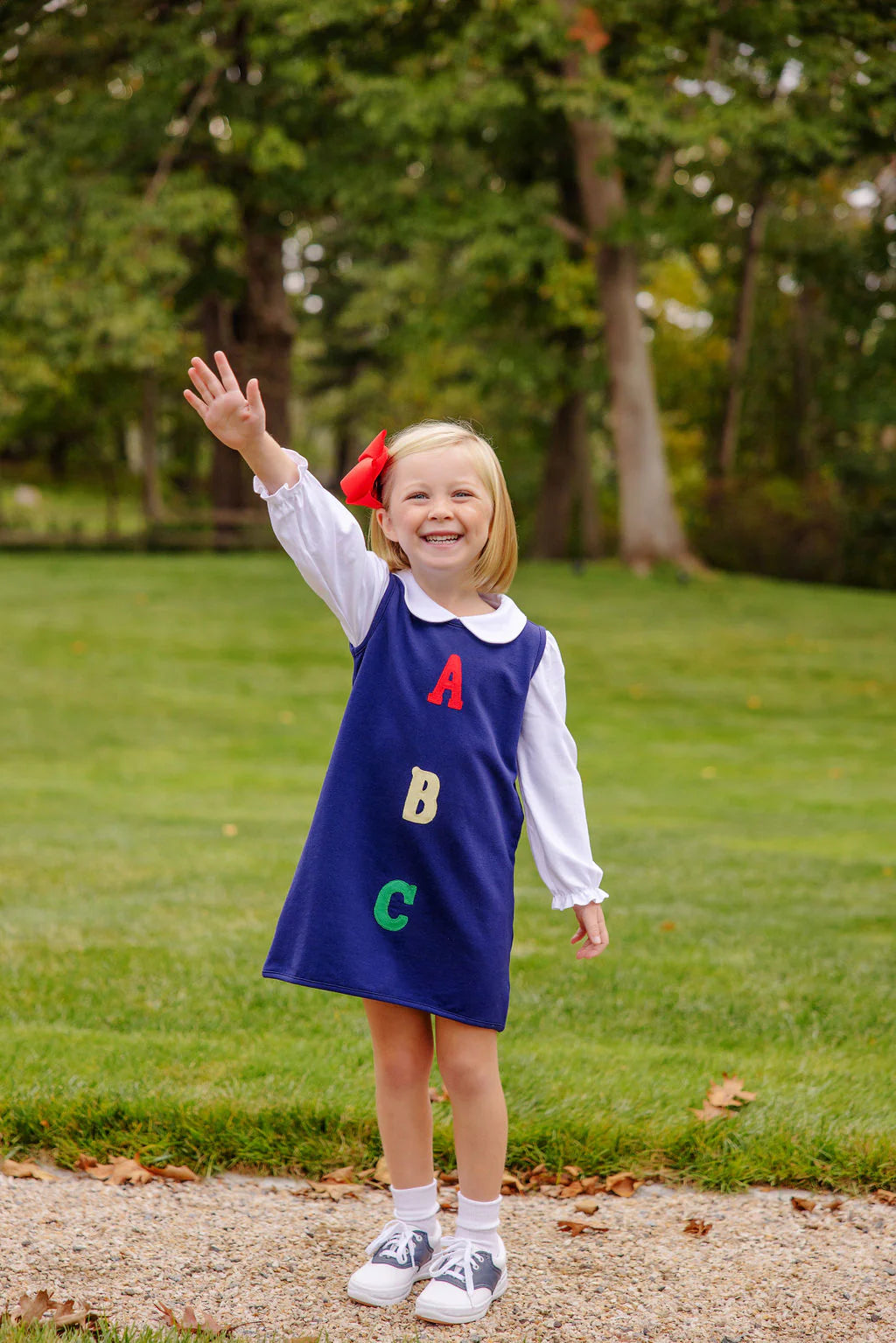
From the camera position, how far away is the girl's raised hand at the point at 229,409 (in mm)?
2514

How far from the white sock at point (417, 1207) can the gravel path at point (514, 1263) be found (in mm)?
148

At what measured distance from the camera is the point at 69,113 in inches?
733

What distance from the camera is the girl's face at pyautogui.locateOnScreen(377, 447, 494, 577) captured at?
8.92 feet

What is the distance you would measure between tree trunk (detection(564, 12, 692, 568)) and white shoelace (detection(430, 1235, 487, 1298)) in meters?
17.3

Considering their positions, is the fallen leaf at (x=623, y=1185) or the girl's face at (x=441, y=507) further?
the fallen leaf at (x=623, y=1185)

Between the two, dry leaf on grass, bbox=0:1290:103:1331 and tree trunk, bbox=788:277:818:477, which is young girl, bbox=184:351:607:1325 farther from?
tree trunk, bbox=788:277:818:477

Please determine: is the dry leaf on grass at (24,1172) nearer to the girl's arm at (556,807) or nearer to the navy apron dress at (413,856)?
the navy apron dress at (413,856)

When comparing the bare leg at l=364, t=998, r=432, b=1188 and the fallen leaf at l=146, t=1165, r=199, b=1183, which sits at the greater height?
the bare leg at l=364, t=998, r=432, b=1188

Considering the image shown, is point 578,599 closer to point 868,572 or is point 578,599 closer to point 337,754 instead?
point 868,572

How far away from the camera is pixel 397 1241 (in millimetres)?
2787

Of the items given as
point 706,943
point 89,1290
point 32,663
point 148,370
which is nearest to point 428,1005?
point 89,1290

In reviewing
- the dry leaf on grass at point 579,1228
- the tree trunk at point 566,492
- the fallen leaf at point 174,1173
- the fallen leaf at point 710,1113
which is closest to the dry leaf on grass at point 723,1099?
the fallen leaf at point 710,1113

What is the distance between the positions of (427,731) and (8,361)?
724 inches

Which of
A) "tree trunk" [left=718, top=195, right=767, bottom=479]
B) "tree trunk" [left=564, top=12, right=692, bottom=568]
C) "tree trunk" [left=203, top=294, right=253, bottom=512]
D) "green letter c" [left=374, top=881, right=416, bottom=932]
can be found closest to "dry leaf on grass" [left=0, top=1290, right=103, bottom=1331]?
"green letter c" [left=374, top=881, right=416, bottom=932]
